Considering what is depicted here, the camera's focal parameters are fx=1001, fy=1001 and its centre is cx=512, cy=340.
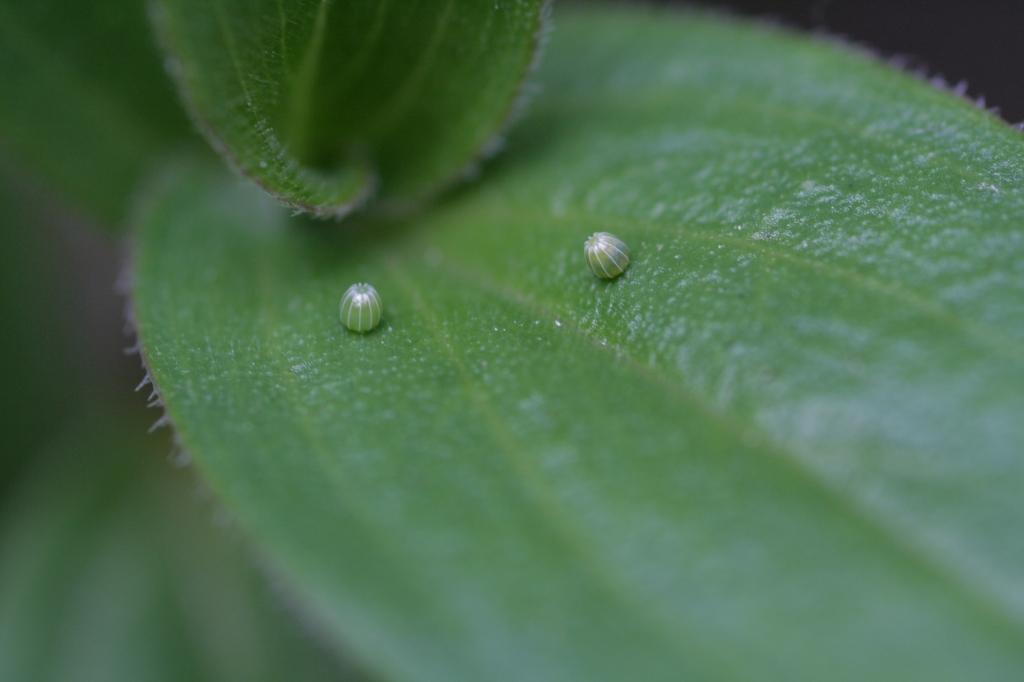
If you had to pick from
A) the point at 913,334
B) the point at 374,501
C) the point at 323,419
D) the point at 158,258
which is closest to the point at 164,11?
A: the point at 158,258

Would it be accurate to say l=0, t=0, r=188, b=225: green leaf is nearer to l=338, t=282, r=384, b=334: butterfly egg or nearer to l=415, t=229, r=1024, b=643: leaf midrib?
l=338, t=282, r=384, b=334: butterfly egg

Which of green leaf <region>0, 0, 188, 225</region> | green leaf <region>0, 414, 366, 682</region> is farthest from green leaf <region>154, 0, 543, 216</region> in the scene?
green leaf <region>0, 414, 366, 682</region>

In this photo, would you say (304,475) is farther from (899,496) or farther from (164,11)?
(164,11)

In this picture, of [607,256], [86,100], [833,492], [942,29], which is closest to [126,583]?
[86,100]

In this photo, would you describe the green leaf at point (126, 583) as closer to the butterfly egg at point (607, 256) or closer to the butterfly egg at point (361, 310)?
the butterfly egg at point (361, 310)

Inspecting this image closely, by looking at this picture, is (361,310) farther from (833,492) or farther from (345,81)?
(833,492)

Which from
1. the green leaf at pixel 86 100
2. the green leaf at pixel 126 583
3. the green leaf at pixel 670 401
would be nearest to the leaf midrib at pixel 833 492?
the green leaf at pixel 670 401
